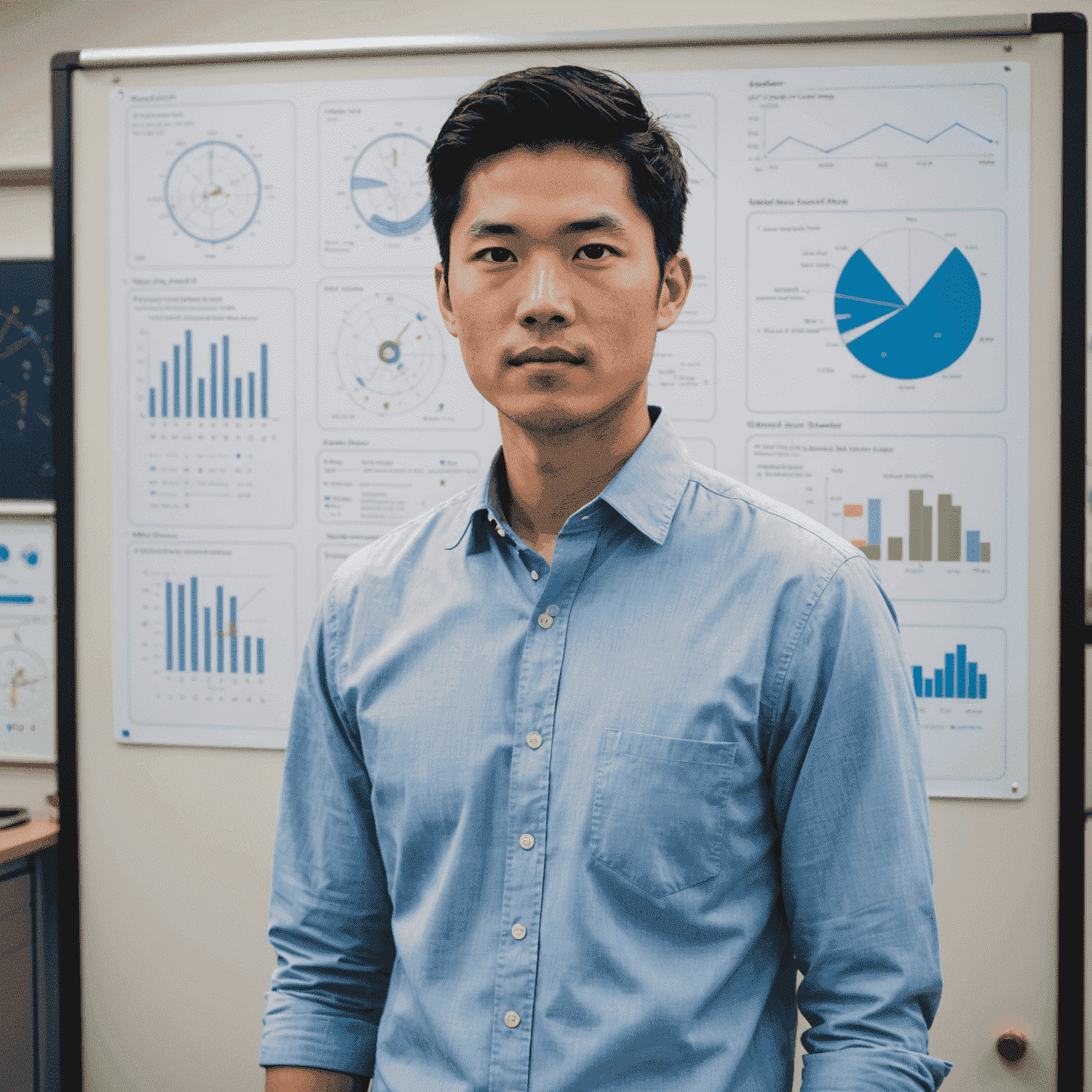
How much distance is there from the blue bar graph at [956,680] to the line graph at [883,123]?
944mm

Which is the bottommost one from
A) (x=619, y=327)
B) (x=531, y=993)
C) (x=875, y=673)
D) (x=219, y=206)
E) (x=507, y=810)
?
(x=531, y=993)

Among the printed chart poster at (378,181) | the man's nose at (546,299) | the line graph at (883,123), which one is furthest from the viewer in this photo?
the printed chart poster at (378,181)

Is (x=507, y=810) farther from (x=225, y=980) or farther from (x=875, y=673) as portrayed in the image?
(x=225, y=980)

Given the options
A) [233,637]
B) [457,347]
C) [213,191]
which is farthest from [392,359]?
[233,637]

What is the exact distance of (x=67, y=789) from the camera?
184 cm

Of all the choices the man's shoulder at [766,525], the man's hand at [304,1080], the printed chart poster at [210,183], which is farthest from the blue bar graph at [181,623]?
the man's shoulder at [766,525]

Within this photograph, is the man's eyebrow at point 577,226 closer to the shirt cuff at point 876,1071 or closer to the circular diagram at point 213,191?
the shirt cuff at point 876,1071

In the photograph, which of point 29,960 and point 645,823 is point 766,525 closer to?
point 645,823

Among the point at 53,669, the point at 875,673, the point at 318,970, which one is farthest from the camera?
the point at 53,669

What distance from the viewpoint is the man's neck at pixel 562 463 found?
874 millimetres

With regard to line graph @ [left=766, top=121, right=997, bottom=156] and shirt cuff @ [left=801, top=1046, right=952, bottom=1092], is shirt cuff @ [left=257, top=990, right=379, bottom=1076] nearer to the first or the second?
shirt cuff @ [left=801, top=1046, right=952, bottom=1092]

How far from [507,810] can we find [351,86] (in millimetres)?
1526

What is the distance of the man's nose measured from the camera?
790mm

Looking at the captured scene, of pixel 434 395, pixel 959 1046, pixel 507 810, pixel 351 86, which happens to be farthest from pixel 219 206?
pixel 959 1046
